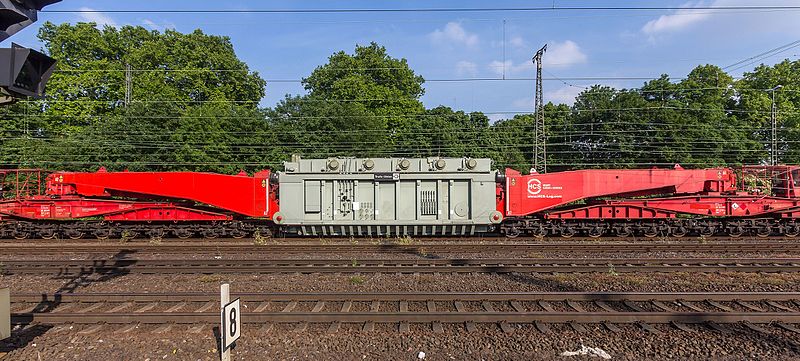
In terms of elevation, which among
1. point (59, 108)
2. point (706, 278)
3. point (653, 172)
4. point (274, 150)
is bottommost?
point (706, 278)

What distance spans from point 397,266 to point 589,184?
959 centimetres

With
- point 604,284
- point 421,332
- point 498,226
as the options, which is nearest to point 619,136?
point 498,226

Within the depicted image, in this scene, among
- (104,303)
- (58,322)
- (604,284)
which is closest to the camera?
(58,322)

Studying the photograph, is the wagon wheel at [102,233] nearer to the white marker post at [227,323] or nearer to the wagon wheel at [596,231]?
the white marker post at [227,323]

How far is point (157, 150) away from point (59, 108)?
10874 millimetres

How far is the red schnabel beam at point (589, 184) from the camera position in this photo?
53.8 feet

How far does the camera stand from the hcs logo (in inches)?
648

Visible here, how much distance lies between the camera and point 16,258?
12.2 metres

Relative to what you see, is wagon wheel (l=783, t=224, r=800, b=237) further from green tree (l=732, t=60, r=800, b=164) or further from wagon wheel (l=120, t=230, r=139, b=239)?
wagon wheel (l=120, t=230, r=139, b=239)

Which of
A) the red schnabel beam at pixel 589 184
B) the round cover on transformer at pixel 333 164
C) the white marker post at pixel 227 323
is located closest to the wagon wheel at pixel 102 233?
the round cover on transformer at pixel 333 164

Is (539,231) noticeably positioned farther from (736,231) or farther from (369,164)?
(736,231)

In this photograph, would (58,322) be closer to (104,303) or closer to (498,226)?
(104,303)

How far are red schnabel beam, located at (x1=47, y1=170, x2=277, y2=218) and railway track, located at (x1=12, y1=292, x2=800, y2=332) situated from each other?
8.94m

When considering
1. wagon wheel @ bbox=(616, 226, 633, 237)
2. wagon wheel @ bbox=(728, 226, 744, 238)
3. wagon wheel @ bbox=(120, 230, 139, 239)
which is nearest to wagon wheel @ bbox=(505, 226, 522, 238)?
wagon wheel @ bbox=(616, 226, 633, 237)
